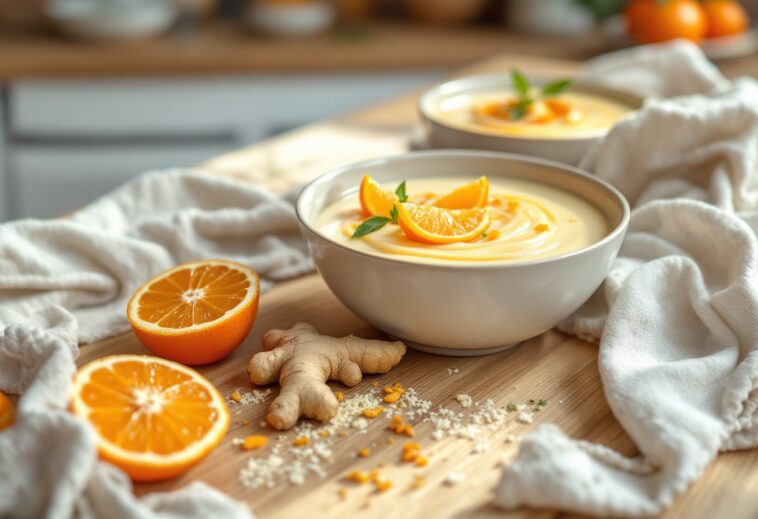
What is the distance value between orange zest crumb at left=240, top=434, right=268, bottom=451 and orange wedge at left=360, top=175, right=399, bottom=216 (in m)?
0.35

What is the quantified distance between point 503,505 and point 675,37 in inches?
74.8

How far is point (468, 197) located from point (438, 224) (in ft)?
0.39

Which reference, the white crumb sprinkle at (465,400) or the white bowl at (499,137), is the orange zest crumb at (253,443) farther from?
the white bowl at (499,137)

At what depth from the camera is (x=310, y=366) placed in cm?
99

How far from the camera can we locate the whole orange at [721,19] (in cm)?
246

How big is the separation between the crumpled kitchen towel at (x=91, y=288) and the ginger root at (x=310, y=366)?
162mm

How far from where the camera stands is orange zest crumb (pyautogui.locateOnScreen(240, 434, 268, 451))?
905 millimetres

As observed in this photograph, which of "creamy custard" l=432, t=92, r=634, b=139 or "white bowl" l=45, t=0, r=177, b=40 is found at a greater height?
"creamy custard" l=432, t=92, r=634, b=139

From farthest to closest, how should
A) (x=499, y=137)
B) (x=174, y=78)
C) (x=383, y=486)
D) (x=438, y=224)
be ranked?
(x=174, y=78), (x=499, y=137), (x=438, y=224), (x=383, y=486)

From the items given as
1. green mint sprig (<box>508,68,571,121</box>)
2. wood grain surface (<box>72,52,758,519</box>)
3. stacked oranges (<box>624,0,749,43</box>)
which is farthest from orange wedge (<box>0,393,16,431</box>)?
stacked oranges (<box>624,0,749,43</box>)

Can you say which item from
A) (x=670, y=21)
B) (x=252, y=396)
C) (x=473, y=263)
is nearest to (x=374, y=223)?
(x=473, y=263)

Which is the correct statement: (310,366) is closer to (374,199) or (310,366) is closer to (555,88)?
(374,199)

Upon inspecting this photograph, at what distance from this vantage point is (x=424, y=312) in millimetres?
1000

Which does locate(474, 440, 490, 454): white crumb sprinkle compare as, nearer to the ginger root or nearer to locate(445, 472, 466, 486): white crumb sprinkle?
locate(445, 472, 466, 486): white crumb sprinkle
